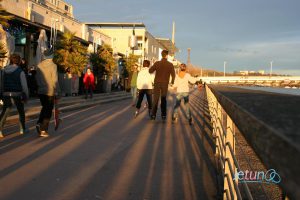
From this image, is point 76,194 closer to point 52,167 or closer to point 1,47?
point 52,167

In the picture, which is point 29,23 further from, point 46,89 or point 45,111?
point 45,111

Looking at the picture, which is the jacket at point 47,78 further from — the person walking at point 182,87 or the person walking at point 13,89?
the person walking at point 182,87

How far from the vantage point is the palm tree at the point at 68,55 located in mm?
19736

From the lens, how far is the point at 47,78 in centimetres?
777

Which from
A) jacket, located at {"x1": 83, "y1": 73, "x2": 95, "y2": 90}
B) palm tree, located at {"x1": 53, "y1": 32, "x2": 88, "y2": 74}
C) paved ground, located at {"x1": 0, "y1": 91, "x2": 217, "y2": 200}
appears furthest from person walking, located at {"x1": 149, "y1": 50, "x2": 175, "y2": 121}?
palm tree, located at {"x1": 53, "y1": 32, "x2": 88, "y2": 74}

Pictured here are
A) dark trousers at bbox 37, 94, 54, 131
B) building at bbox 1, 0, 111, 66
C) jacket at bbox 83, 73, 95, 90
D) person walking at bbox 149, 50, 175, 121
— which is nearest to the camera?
dark trousers at bbox 37, 94, 54, 131

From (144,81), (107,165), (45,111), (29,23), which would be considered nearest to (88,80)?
(29,23)

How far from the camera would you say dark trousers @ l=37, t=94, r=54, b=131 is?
767 cm

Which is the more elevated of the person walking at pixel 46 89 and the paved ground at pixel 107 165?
the person walking at pixel 46 89

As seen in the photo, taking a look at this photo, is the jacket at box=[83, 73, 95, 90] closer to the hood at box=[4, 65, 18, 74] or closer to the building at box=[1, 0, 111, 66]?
the building at box=[1, 0, 111, 66]

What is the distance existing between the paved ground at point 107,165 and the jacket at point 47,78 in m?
0.99

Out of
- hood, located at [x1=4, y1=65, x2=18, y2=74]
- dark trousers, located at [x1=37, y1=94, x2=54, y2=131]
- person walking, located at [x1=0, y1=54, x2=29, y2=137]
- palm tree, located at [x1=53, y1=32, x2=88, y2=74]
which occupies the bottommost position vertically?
dark trousers, located at [x1=37, y1=94, x2=54, y2=131]

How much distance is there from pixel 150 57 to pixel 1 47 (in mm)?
61260

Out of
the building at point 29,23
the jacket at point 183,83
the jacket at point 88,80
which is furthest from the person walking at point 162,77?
the jacket at point 88,80
